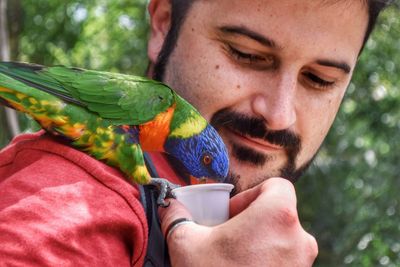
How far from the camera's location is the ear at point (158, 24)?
1869mm

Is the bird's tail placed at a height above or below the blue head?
above

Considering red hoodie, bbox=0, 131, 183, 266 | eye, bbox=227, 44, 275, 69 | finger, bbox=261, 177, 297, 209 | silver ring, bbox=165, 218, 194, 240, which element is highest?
finger, bbox=261, 177, 297, 209

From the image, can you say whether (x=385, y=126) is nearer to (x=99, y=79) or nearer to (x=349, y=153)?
(x=349, y=153)

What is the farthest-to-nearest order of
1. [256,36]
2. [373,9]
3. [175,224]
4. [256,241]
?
[373,9], [256,36], [175,224], [256,241]

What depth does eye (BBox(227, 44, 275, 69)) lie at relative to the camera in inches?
62.9

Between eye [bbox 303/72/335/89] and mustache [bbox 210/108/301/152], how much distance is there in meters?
0.15

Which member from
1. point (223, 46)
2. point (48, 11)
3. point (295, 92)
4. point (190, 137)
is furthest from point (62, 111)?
point (48, 11)

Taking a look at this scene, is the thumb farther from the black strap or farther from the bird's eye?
the bird's eye

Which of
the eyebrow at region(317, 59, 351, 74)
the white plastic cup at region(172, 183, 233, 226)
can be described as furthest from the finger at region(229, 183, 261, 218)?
the eyebrow at region(317, 59, 351, 74)

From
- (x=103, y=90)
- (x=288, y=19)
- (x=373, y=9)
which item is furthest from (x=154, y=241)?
(x=373, y=9)

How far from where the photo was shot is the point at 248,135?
1632 mm

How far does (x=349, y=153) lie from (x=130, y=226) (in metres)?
3.87

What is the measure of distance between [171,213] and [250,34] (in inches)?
24.0

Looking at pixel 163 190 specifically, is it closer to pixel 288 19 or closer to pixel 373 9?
pixel 288 19
